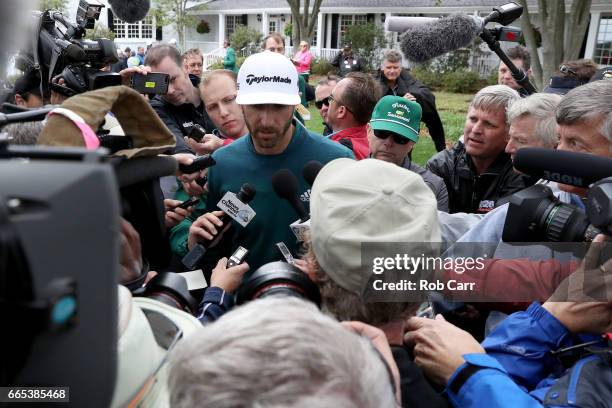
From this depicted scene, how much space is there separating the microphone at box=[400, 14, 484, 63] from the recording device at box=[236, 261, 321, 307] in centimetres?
269

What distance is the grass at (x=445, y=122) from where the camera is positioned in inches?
405

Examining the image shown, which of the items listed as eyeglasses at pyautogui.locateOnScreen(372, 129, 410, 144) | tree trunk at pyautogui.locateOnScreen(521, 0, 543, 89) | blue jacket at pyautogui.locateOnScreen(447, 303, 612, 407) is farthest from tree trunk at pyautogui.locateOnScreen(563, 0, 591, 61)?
blue jacket at pyautogui.locateOnScreen(447, 303, 612, 407)

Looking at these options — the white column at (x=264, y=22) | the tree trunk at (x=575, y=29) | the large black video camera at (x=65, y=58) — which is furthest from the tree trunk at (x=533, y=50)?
the white column at (x=264, y=22)

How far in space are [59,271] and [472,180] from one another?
3335 millimetres

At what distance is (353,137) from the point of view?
12.4 feet

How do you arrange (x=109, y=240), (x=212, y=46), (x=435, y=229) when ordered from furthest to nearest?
1. (x=212, y=46)
2. (x=435, y=229)
3. (x=109, y=240)

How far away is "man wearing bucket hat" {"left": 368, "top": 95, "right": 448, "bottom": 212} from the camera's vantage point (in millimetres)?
3305

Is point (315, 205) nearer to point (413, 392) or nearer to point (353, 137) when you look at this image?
point (413, 392)

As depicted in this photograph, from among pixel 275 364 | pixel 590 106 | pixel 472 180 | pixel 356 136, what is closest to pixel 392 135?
pixel 356 136

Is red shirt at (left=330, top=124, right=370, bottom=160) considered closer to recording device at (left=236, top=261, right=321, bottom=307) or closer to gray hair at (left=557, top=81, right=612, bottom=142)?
gray hair at (left=557, top=81, right=612, bottom=142)

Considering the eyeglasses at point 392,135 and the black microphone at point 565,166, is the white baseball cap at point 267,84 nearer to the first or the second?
the eyeglasses at point 392,135

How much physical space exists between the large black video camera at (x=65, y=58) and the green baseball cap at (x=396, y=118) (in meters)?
1.63

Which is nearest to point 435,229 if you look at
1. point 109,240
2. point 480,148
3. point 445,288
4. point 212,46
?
point 445,288

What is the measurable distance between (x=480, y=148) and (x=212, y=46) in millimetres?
40163
